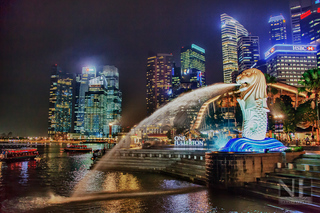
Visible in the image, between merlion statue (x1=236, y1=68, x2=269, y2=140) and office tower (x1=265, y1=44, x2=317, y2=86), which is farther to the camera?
office tower (x1=265, y1=44, x2=317, y2=86)

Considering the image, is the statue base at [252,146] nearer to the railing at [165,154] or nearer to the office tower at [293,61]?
the railing at [165,154]

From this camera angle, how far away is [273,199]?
38.8 feet

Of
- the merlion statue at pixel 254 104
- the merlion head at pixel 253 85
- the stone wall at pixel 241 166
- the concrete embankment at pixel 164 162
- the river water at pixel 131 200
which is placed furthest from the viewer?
the concrete embankment at pixel 164 162

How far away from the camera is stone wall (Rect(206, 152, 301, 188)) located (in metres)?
14.3

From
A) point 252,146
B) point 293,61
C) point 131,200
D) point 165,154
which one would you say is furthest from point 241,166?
point 293,61

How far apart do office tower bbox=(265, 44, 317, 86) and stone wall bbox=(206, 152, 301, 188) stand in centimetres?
15329

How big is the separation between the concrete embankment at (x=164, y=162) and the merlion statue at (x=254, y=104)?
15.8 feet

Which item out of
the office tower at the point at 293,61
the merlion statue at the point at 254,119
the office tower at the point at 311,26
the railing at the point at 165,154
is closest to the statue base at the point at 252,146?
the merlion statue at the point at 254,119

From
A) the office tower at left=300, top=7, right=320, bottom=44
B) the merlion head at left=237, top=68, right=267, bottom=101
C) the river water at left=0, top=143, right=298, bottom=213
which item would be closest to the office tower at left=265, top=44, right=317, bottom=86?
the office tower at left=300, top=7, right=320, bottom=44

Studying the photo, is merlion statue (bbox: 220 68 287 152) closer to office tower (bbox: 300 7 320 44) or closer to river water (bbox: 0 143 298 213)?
river water (bbox: 0 143 298 213)

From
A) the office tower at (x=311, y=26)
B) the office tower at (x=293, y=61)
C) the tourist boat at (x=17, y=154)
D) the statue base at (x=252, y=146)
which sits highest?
the office tower at (x=311, y=26)

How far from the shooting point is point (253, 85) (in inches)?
685

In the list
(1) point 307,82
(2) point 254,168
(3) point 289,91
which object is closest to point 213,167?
(2) point 254,168

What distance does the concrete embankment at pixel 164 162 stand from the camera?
1910 centimetres
